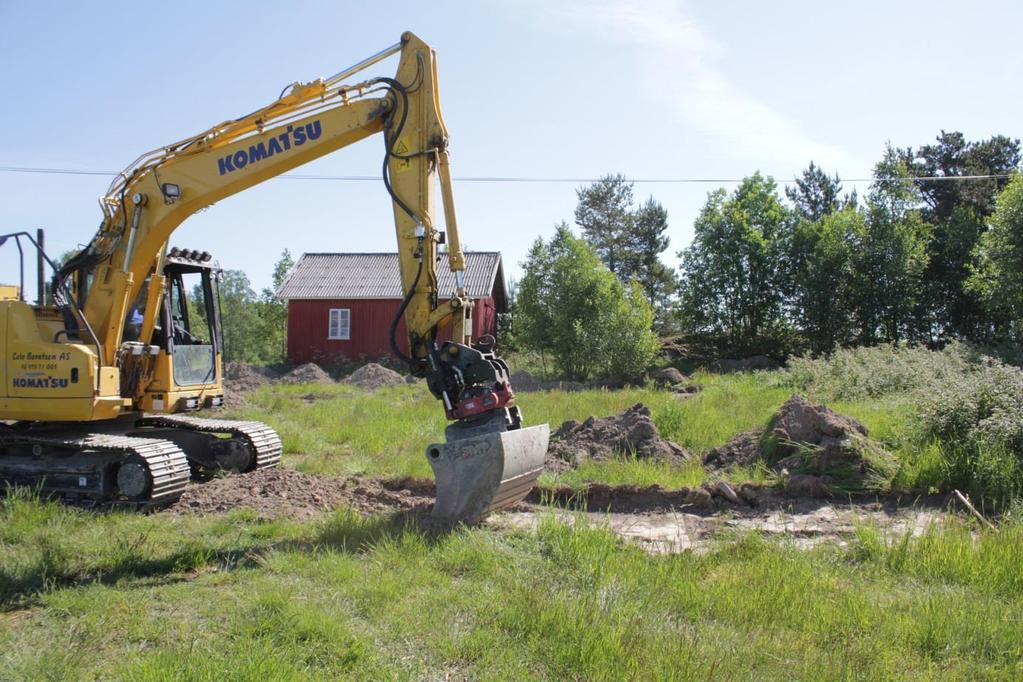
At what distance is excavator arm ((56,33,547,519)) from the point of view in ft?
24.1

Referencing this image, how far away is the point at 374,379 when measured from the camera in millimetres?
25188

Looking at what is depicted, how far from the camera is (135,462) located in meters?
8.50

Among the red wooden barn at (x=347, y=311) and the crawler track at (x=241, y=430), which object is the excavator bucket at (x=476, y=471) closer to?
the crawler track at (x=241, y=430)

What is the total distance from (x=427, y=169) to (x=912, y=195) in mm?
25826

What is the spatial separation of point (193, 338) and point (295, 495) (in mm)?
2669

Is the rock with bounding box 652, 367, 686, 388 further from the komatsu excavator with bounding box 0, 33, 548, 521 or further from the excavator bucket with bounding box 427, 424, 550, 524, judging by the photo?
the excavator bucket with bounding box 427, 424, 550, 524

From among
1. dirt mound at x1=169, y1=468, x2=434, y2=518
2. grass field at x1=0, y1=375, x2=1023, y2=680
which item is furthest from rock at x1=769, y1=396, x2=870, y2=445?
dirt mound at x1=169, y1=468, x2=434, y2=518

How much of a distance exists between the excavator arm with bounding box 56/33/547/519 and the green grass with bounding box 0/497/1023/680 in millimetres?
773

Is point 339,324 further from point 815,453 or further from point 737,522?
point 737,522

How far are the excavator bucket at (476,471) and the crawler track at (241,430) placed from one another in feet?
12.0

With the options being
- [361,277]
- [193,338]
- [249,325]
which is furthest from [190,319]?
[249,325]

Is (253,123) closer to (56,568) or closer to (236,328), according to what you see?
(56,568)

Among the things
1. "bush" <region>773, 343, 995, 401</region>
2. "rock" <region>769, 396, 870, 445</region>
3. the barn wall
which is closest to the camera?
"rock" <region>769, 396, 870, 445</region>

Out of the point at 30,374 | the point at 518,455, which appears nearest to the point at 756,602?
the point at 518,455
